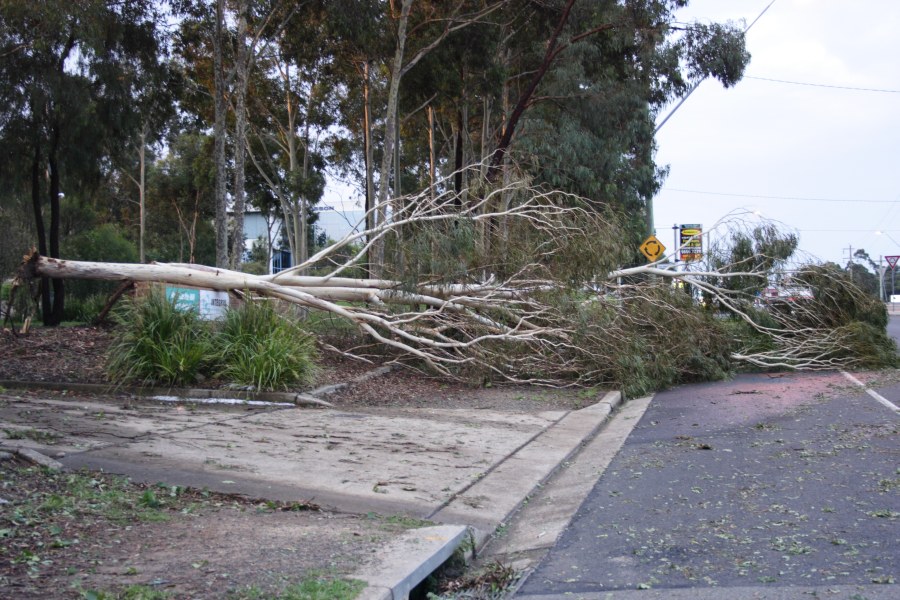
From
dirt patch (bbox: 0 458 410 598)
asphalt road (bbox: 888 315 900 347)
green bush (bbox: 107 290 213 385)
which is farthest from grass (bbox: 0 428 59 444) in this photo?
asphalt road (bbox: 888 315 900 347)

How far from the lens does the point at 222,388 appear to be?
11312 millimetres

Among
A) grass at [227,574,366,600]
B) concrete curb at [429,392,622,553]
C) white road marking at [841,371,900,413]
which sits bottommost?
concrete curb at [429,392,622,553]

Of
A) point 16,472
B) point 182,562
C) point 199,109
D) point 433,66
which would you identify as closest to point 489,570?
point 182,562

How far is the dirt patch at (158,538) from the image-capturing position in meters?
4.13

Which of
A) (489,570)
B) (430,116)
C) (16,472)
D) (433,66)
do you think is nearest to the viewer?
(489,570)

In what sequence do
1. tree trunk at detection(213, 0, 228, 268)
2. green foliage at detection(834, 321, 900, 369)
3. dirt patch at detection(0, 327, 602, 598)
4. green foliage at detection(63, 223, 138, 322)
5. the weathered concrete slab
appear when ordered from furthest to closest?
green foliage at detection(63, 223, 138, 322) → tree trunk at detection(213, 0, 228, 268) → green foliage at detection(834, 321, 900, 369) → the weathered concrete slab → dirt patch at detection(0, 327, 602, 598)

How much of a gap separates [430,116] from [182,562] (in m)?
27.5

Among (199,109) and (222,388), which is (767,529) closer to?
(222,388)

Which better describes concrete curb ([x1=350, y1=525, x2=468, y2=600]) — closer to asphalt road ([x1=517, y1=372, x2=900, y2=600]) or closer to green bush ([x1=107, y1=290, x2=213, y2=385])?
asphalt road ([x1=517, y1=372, x2=900, y2=600])

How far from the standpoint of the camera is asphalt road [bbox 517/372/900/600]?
4.53 metres

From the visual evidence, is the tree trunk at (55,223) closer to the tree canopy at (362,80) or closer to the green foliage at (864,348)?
the tree canopy at (362,80)

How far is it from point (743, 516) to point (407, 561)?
2549 millimetres

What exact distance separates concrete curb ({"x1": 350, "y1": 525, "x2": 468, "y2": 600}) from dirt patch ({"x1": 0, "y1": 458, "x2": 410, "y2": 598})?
12 cm

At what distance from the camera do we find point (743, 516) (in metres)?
5.79
